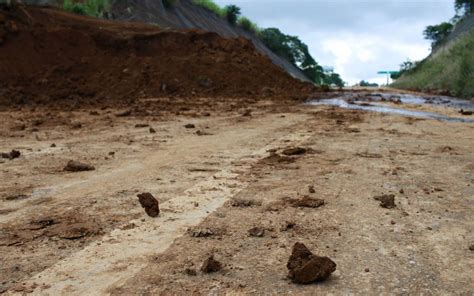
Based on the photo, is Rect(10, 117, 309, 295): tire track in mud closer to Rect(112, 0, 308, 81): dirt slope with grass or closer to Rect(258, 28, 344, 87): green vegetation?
Rect(112, 0, 308, 81): dirt slope with grass

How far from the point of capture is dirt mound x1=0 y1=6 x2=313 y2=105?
1374cm

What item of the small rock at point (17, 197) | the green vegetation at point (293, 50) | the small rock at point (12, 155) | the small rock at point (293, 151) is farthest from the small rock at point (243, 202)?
the green vegetation at point (293, 50)

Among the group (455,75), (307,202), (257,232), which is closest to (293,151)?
(307,202)

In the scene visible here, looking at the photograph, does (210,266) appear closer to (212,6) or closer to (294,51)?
(212,6)

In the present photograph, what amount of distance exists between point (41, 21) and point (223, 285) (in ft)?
51.9

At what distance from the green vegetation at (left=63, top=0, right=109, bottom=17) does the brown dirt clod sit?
21031mm

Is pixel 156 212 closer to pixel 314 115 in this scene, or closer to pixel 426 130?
pixel 426 130

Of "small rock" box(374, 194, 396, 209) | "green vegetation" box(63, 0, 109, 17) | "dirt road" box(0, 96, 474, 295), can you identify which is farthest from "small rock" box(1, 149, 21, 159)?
"green vegetation" box(63, 0, 109, 17)

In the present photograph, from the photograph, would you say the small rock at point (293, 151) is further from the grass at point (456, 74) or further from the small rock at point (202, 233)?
the grass at point (456, 74)

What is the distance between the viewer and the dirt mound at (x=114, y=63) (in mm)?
13742

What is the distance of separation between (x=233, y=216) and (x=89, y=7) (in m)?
21.7

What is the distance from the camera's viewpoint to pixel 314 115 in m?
10.8

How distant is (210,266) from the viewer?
2.46m

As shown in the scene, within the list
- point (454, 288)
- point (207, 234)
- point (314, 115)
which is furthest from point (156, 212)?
point (314, 115)
